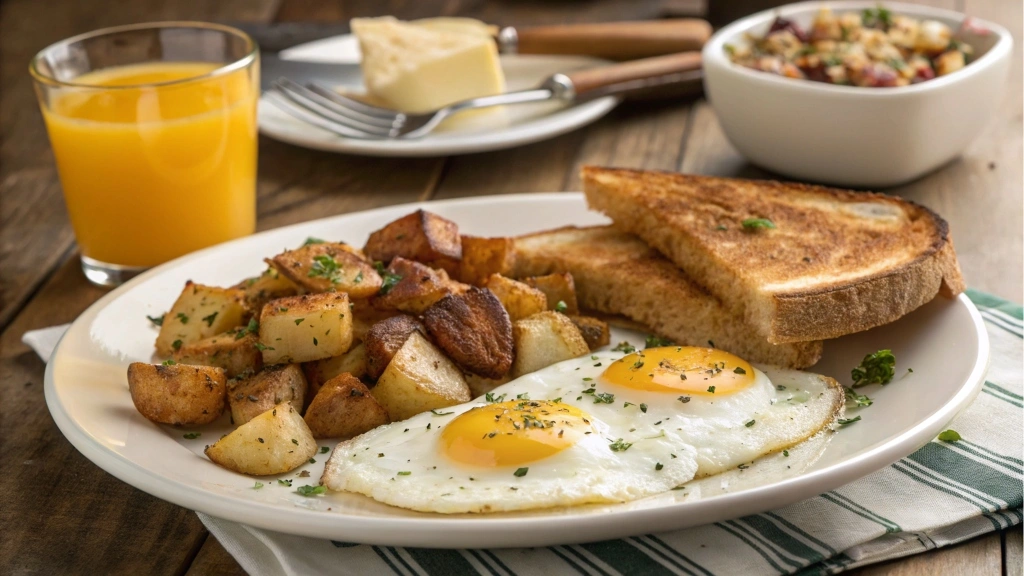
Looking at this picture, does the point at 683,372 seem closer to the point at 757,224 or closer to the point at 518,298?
the point at 518,298

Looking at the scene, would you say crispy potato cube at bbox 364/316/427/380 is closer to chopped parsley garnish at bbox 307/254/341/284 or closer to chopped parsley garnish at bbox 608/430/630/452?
chopped parsley garnish at bbox 307/254/341/284

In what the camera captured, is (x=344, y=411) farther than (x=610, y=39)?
No

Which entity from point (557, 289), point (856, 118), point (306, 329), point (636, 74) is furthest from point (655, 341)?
point (636, 74)

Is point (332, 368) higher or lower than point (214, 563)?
higher

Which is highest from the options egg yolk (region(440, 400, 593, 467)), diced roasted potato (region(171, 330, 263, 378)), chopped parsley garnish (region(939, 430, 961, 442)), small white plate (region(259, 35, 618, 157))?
egg yolk (region(440, 400, 593, 467))

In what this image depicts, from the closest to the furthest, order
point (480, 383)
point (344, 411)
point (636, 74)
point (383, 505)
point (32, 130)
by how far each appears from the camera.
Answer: point (383, 505), point (344, 411), point (480, 383), point (636, 74), point (32, 130)

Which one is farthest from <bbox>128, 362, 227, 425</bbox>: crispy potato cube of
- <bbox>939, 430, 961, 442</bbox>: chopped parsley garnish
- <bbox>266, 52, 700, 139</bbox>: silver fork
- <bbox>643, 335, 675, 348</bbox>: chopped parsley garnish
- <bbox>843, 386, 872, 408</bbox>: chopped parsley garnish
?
<bbox>266, 52, 700, 139</bbox>: silver fork

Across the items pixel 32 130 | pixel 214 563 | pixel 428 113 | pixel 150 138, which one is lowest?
pixel 32 130

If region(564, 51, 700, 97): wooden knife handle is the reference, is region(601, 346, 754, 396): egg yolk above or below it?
above
